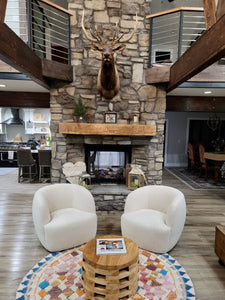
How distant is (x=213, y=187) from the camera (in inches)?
204

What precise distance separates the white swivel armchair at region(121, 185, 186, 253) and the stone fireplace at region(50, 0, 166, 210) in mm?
1423

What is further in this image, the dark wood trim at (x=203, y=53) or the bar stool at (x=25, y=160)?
the bar stool at (x=25, y=160)

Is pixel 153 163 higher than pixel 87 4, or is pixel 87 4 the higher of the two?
pixel 87 4

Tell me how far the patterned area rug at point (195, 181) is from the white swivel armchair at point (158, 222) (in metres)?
2.87

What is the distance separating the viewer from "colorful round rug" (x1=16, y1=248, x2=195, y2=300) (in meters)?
1.75

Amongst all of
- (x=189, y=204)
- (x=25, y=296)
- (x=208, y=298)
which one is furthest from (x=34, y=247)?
(x=189, y=204)

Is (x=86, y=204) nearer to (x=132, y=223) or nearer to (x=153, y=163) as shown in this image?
(x=132, y=223)

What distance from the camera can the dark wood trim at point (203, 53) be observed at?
1.86 meters

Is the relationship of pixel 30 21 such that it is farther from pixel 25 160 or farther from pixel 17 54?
pixel 25 160

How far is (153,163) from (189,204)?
112 cm

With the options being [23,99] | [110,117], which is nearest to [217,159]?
[110,117]

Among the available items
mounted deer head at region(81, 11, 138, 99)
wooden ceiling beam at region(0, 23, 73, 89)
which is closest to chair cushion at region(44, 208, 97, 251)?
wooden ceiling beam at region(0, 23, 73, 89)

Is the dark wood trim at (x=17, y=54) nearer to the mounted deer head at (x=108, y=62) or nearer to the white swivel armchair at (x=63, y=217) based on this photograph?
the mounted deer head at (x=108, y=62)

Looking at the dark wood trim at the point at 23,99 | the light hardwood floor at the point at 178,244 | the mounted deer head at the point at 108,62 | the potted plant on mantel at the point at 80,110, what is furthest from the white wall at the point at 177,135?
the potted plant on mantel at the point at 80,110
